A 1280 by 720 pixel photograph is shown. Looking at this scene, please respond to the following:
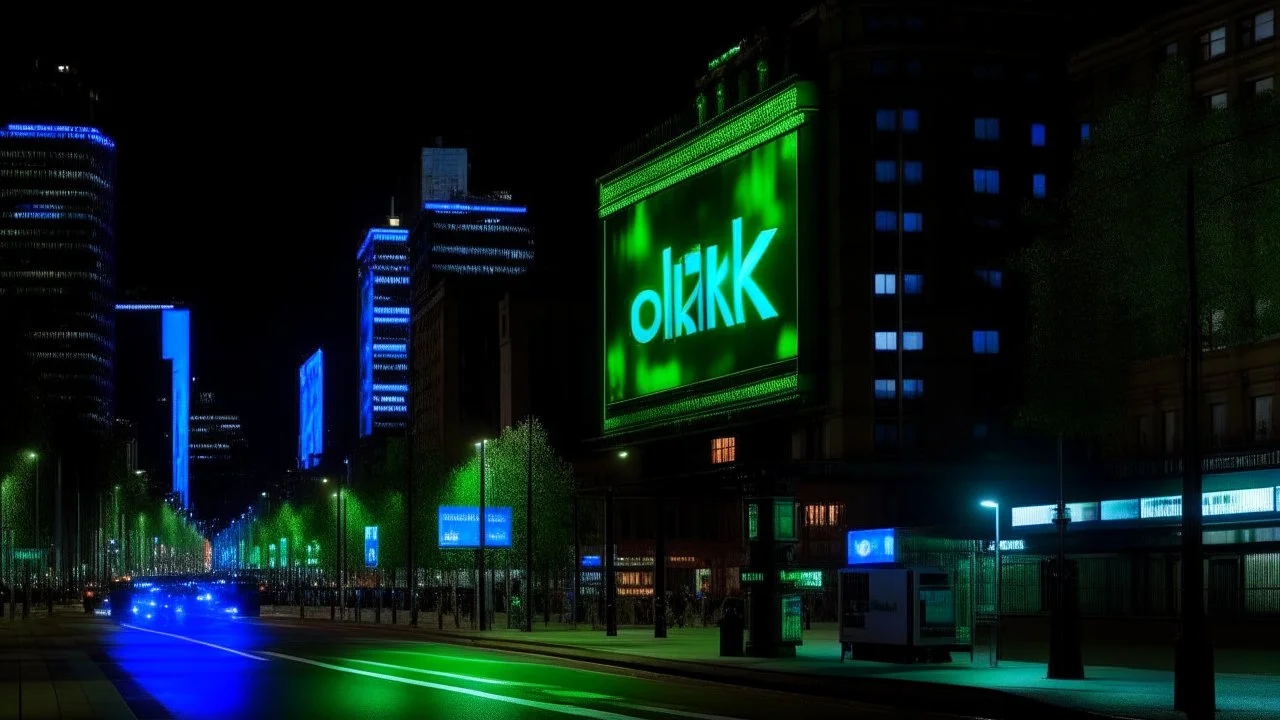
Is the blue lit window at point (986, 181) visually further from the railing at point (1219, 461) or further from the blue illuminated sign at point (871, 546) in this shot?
the blue illuminated sign at point (871, 546)

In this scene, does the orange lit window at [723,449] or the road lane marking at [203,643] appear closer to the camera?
the road lane marking at [203,643]

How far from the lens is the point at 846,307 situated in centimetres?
11250

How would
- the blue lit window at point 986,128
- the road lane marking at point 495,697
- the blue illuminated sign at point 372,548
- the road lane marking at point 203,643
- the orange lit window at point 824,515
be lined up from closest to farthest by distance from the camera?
1. the road lane marking at point 495,697
2. the road lane marking at point 203,643
3. the blue illuminated sign at point 372,548
4. the orange lit window at point 824,515
5. the blue lit window at point 986,128

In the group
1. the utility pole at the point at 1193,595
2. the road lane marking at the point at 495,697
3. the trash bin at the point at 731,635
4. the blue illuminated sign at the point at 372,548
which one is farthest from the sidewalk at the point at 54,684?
the blue illuminated sign at the point at 372,548

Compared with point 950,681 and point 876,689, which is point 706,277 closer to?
point 950,681

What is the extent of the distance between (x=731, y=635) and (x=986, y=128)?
74.7 m

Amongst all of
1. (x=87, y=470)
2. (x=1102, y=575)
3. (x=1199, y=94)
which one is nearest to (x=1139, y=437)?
(x=1199, y=94)

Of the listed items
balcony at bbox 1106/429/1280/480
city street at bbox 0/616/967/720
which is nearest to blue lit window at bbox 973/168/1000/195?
balcony at bbox 1106/429/1280/480

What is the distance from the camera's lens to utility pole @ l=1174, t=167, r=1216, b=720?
86.8 ft

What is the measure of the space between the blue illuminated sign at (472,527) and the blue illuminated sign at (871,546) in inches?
1196

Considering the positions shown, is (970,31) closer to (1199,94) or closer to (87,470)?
(1199,94)

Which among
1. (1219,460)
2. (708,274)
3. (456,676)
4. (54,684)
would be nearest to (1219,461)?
(1219,460)

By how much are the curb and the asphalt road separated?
82 centimetres

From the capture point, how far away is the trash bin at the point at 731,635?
4694 cm
